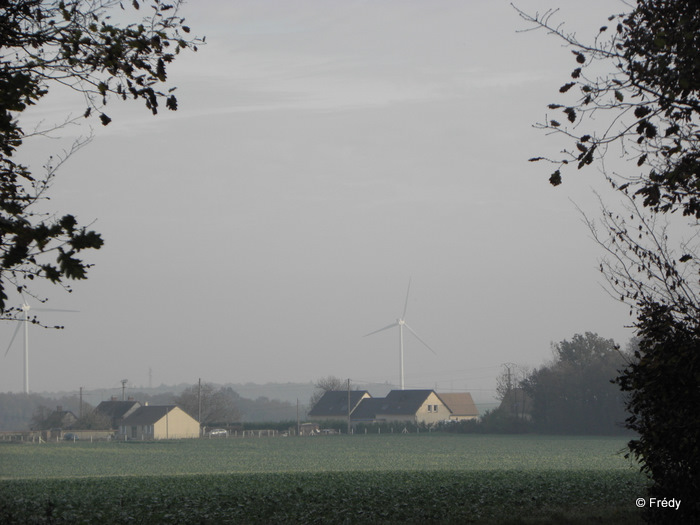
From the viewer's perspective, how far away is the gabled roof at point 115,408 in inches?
5369

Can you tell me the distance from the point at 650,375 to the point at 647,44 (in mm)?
4105

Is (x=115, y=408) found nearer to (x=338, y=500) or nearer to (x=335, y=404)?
(x=335, y=404)

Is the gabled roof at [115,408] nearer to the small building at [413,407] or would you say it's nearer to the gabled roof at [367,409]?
the gabled roof at [367,409]

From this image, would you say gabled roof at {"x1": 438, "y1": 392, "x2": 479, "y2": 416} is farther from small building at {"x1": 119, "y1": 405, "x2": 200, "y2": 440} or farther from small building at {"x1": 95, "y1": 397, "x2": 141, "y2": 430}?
small building at {"x1": 95, "y1": 397, "x2": 141, "y2": 430}

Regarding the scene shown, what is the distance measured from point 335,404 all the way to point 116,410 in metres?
36.5

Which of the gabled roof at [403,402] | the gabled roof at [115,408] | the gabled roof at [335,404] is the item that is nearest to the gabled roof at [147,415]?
the gabled roof at [115,408]

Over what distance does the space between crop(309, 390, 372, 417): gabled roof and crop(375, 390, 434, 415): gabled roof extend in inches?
218

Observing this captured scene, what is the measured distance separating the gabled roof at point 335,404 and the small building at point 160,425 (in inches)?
947

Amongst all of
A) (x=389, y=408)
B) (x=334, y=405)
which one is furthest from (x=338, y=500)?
(x=334, y=405)

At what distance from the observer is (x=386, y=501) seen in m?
18.4

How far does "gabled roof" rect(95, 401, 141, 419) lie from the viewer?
136 meters

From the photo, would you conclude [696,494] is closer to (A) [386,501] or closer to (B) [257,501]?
(A) [386,501]

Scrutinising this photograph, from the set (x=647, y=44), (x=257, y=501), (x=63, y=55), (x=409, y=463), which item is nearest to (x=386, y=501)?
(x=257, y=501)

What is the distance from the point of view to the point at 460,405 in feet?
502
